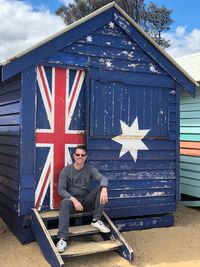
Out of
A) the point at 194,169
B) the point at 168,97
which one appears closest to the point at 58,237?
the point at 168,97

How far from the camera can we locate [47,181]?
252 inches

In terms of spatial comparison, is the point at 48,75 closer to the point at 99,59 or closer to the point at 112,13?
the point at 99,59

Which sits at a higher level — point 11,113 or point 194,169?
point 11,113

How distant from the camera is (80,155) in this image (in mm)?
6113

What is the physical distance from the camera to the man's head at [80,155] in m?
6.11

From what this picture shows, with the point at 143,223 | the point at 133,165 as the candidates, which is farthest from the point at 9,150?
the point at 143,223

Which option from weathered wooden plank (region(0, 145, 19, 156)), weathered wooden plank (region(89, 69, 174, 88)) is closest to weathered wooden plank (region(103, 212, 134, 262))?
weathered wooden plank (region(0, 145, 19, 156))

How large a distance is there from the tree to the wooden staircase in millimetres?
22435

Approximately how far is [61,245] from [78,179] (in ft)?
3.53

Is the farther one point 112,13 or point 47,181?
point 112,13

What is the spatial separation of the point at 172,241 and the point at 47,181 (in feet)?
7.23

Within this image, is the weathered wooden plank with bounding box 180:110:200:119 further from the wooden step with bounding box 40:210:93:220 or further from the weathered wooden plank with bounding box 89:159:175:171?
the wooden step with bounding box 40:210:93:220

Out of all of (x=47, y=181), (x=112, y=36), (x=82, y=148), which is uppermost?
(x=112, y=36)

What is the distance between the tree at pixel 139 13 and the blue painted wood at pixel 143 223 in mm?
21427
